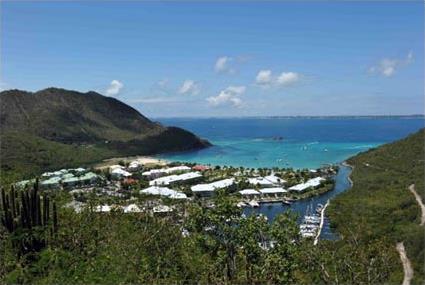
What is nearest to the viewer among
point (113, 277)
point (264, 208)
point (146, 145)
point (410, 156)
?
point (113, 277)

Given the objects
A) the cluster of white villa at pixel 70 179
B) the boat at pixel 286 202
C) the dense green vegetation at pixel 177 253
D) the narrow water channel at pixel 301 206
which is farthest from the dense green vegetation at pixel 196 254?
the cluster of white villa at pixel 70 179

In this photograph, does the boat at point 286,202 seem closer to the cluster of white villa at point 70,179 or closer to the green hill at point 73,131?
the cluster of white villa at point 70,179

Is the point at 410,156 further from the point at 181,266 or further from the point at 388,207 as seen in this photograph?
the point at 181,266

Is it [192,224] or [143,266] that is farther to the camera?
[192,224]

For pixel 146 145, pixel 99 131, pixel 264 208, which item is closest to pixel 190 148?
pixel 146 145

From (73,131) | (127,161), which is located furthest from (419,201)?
(73,131)

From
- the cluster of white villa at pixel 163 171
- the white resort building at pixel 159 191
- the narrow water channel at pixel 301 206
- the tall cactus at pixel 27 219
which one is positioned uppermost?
the tall cactus at pixel 27 219
